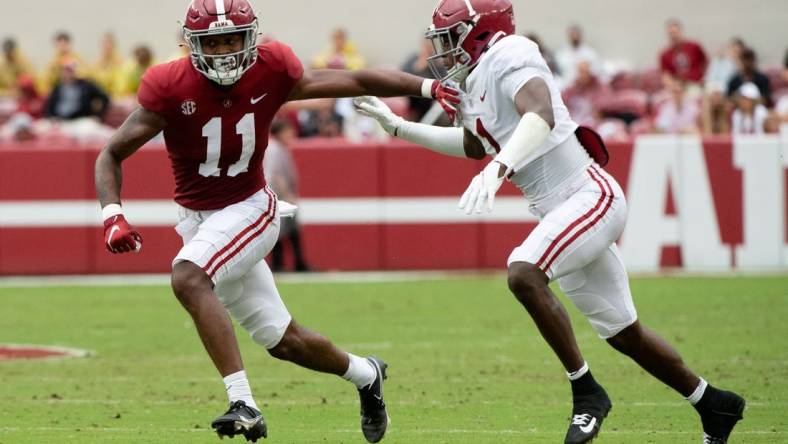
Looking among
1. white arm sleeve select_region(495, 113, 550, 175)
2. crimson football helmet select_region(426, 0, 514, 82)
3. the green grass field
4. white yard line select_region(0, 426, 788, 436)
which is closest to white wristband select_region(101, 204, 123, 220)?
the green grass field

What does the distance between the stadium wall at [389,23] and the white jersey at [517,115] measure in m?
13.3

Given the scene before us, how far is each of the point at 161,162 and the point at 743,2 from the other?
28.3ft

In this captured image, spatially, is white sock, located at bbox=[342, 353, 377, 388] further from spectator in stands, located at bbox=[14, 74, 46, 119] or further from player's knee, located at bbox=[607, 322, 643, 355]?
spectator in stands, located at bbox=[14, 74, 46, 119]

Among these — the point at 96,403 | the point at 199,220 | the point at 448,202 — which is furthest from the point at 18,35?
the point at 199,220

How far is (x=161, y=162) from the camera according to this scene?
579 inches

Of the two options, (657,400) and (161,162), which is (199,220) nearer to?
(657,400)

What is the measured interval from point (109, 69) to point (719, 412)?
13.4 m

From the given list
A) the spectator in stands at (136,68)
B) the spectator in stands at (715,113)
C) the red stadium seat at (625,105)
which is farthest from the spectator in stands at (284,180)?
the spectator in stands at (715,113)

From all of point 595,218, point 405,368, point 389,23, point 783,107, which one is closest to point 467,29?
point 595,218

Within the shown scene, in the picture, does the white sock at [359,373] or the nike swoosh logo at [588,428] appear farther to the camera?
the white sock at [359,373]

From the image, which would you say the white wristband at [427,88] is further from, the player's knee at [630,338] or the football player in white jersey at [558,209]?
the player's knee at [630,338]

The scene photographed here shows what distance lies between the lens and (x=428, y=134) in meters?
6.63

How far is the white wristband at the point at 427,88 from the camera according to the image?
651cm

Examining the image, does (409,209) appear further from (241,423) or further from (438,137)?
(241,423)
